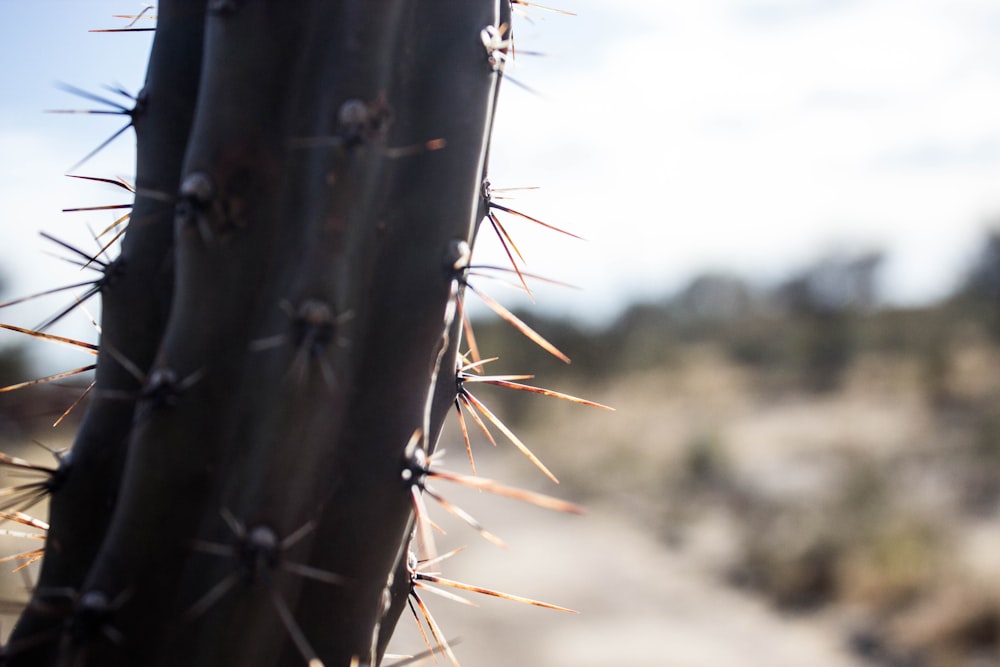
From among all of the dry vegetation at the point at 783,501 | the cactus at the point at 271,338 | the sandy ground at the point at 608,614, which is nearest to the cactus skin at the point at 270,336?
the cactus at the point at 271,338

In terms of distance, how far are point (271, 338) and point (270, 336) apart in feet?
0.05

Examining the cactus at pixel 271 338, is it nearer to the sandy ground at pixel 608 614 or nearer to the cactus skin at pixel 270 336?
the cactus skin at pixel 270 336

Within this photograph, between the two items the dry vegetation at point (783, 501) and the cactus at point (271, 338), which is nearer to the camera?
the cactus at point (271, 338)

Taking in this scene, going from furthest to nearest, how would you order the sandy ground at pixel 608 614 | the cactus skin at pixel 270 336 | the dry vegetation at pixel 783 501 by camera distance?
the dry vegetation at pixel 783 501
the sandy ground at pixel 608 614
the cactus skin at pixel 270 336

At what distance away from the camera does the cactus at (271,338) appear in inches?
64.2

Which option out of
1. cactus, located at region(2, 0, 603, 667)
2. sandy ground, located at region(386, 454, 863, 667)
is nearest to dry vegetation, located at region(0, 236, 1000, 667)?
sandy ground, located at region(386, 454, 863, 667)

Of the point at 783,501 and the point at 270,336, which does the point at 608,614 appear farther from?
the point at 270,336

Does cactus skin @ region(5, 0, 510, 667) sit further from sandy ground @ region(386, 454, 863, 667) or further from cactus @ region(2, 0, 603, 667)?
sandy ground @ region(386, 454, 863, 667)

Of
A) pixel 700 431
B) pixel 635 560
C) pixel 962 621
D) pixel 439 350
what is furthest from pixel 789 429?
pixel 439 350

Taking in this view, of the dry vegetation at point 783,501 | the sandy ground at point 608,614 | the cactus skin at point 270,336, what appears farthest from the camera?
the dry vegetation at point 783,501

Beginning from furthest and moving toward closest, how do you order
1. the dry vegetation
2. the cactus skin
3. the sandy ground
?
the dry vegetation < the sandy ground < the cactus skin

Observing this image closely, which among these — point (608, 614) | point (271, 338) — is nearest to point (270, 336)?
point (271, 338)

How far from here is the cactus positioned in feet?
5.35

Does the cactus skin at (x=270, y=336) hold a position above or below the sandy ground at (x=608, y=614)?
above
